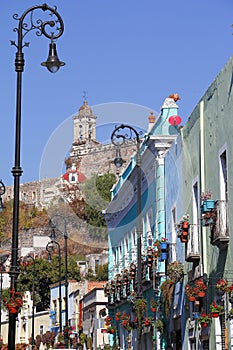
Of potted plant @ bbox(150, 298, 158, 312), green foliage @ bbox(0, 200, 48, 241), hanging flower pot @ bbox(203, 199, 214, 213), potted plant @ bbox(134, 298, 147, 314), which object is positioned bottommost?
potted plant @ bbox(134, 298, 147, 314)

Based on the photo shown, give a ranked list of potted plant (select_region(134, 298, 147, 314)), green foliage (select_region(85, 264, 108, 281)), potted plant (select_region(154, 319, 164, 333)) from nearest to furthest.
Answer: potted plant (select_region(134, 298, 147, 314))
potted plant (select_region(154, 319, 164, 333))
green foliage (select_region(85, 264, 108, 281))

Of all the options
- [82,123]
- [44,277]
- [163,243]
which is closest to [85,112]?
[163,243]

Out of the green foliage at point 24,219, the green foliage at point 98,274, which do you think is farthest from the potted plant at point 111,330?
the green foliage at point 24,219

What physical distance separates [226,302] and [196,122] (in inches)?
216

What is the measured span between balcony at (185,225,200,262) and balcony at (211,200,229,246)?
102 inches

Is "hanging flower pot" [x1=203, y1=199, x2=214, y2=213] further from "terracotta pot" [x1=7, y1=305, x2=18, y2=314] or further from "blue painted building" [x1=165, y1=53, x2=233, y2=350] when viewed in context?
"terracotta pot" [x1=7, y1=305, x2=18, y2=314]

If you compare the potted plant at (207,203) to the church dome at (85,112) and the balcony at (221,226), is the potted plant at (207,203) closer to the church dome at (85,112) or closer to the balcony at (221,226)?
the balcony at (221,226)

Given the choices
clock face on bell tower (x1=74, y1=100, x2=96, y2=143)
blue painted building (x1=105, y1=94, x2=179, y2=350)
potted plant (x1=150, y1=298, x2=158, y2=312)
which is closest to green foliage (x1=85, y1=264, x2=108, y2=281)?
blue painted building (x1=105, y1=94, x2=179, y2=350)

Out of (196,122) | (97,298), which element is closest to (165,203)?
(196,122)

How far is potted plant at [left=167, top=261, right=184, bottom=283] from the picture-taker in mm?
23345

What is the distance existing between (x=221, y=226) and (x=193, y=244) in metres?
3.13

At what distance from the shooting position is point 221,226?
17.7 metres

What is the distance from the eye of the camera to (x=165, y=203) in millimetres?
27734

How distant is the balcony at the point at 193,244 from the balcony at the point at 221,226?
259 cm
